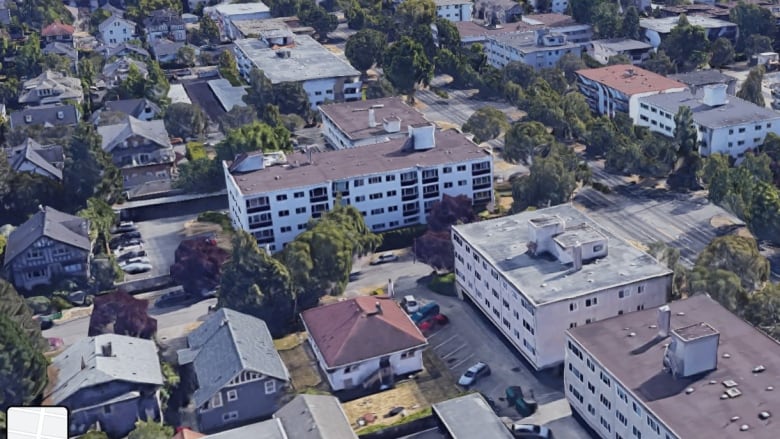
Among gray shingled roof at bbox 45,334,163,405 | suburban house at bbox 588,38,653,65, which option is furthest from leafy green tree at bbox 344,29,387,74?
gray shingled roof at bbox 45,334,163,405

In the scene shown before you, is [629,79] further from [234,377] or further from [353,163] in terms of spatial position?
[234,377]

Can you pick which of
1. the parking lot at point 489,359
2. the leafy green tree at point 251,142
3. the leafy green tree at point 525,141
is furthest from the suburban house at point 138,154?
the leafy green tree at point 525,141

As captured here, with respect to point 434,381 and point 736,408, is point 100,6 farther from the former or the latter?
point 736,408

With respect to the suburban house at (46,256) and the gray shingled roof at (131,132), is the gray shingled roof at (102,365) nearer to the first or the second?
the suburban house at (46,256)

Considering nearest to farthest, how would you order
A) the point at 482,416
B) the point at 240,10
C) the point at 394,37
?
the point at 482,416 < the point at 394,37 < the point at 240,10

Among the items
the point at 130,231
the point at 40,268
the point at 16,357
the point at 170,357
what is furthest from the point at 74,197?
the point at 16,357
